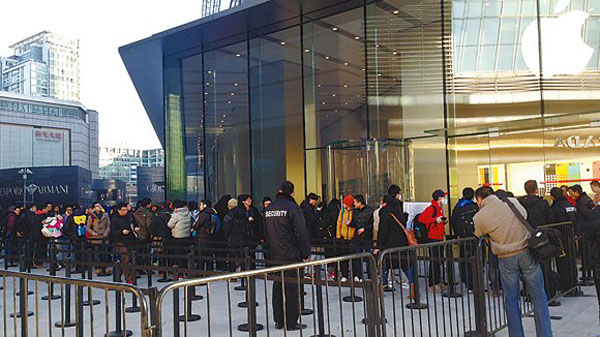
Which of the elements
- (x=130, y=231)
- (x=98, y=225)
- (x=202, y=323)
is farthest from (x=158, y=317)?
(x=98, y=225)

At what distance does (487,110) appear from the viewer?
48.3 feet

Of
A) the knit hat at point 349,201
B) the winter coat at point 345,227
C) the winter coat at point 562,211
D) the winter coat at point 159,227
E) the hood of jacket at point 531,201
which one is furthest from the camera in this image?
the winter coat at point 159,227

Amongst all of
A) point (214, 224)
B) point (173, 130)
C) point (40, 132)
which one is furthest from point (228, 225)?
point (40, 132)

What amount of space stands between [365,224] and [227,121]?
12.2 meters

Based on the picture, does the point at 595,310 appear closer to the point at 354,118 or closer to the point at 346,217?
the point at 346,217

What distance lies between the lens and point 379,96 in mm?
16859

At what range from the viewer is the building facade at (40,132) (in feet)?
226

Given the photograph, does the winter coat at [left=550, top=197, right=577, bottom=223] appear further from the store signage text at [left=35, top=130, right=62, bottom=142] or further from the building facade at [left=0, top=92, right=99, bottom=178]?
the store signage text at [left=35, top=130, right=62, bottom=142]

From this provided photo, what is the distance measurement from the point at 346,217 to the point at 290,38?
10297 millimetres

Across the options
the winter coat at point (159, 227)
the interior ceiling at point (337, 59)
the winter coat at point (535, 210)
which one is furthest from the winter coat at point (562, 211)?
the winter coat at point (159, 227)

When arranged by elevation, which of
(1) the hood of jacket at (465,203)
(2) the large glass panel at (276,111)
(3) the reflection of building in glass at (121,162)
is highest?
(3) the reflection of building in glass at (121,162)

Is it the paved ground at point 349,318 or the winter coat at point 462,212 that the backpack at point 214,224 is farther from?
the winter coat at point 462,212

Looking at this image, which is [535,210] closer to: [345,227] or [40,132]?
[345,227]

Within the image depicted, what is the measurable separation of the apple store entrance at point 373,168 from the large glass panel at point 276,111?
294cm
